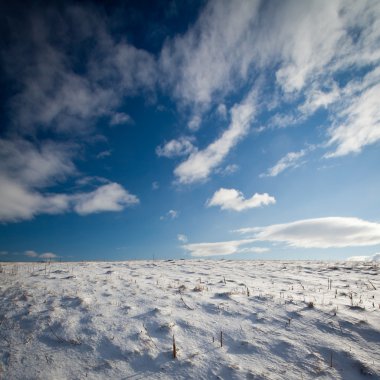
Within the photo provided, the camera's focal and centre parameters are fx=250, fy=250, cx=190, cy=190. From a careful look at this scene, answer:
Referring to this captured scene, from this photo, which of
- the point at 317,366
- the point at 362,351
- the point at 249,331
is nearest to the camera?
the point at 317,366

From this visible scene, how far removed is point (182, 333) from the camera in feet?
15.3

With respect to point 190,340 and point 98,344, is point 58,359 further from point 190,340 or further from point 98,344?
point 190,340

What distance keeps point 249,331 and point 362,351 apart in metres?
1.84

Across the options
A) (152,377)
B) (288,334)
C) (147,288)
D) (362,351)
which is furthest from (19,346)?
(362,351)

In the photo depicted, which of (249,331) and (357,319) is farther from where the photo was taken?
(357,319)

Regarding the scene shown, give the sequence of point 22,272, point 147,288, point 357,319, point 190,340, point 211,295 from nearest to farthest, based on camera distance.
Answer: point 190,340, point 357,319, point 211,295, point 147,288, point 22,272

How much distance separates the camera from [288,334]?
465cm

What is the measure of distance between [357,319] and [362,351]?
3.65ft

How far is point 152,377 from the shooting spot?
141 inches

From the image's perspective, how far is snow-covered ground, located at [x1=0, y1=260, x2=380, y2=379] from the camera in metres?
3.74

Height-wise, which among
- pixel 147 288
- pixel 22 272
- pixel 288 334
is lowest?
pixel 288 334

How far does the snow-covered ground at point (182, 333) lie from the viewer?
3740 millimetres

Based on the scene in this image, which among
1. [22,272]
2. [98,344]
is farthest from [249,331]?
[22,272]

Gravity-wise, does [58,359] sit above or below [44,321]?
below
